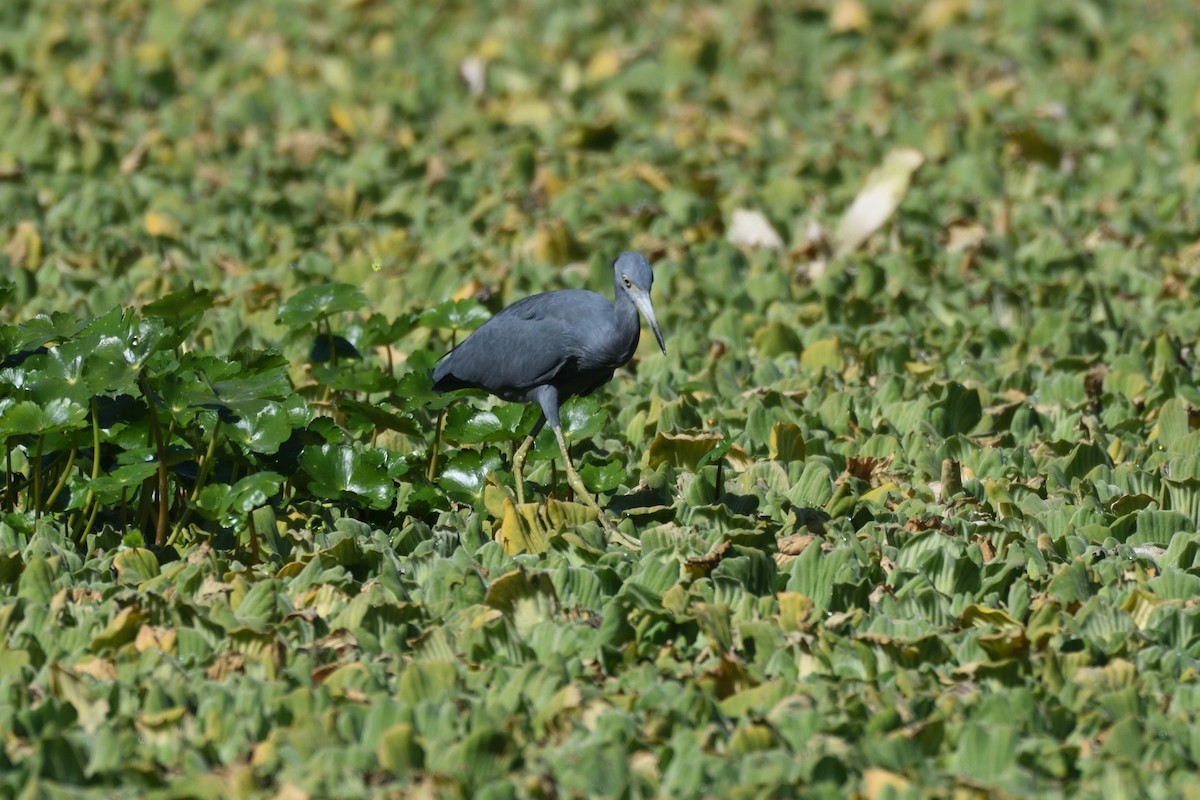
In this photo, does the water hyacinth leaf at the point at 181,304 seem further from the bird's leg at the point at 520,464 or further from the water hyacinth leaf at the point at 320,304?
the bird's leg at the point at 520,464

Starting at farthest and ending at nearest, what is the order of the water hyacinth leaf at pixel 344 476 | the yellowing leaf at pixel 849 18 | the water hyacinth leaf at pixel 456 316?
the yellowing leaf at pixel 849 18, the water hyacinth leaf at pixel 456 316, the water hyacinth leaf at pixel 344 476

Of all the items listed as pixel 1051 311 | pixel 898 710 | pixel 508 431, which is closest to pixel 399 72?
pixel 1051 311

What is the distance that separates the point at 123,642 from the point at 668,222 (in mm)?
4041

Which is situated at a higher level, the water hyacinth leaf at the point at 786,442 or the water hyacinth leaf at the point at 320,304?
the water hyacinth leaf at the point at 320,304

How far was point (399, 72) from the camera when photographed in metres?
9.63

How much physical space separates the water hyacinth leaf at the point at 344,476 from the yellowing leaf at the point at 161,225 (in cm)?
293

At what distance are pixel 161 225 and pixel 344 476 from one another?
308 cm

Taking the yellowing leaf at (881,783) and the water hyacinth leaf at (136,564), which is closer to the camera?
the yellowing leaf at (881,783)

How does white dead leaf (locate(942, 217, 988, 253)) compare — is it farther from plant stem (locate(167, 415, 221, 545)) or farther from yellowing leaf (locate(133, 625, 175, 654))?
yellowing leaf (locate(133, 625, 175, 654))

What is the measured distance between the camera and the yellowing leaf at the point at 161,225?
7453 mm

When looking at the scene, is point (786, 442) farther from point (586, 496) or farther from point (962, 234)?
point (962, 234)

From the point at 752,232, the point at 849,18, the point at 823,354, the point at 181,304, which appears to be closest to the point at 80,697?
the point at 181,304

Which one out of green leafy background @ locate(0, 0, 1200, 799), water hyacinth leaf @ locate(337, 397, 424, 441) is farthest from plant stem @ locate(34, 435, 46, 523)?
water hyacinth leaf @ locate(337, 397, 424, 441)

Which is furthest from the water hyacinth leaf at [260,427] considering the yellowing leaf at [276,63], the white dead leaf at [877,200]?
the yellowing leaf at [276,63]
